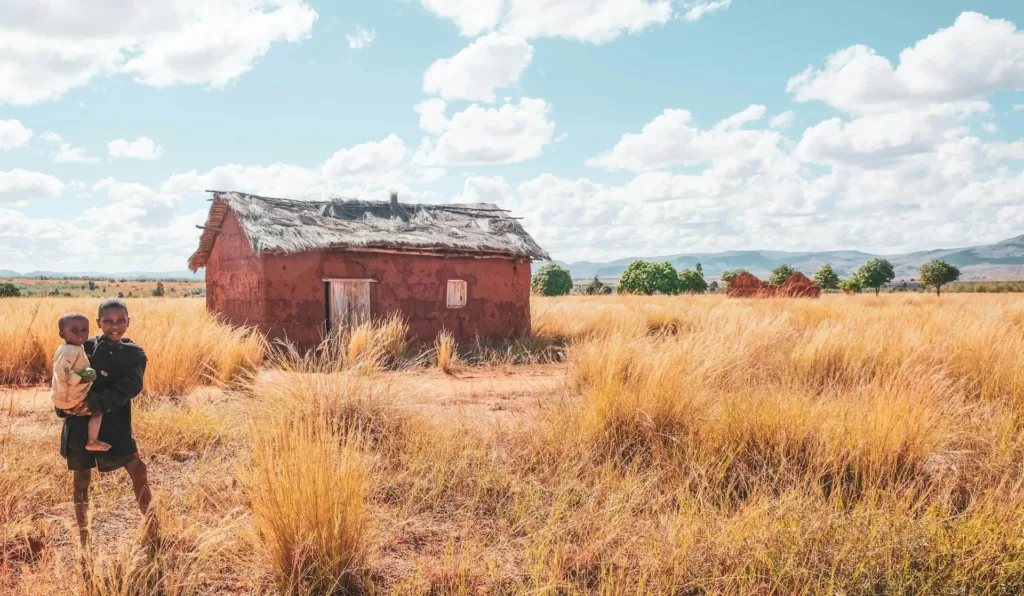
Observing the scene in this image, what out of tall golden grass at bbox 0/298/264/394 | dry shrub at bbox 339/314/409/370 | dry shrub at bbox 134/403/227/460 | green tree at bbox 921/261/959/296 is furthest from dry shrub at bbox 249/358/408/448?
green tree at bbox 921/261/959/296

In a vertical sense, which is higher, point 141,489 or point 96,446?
point 96,446

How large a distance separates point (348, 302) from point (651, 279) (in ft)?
175

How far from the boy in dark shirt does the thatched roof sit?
8.15 meters

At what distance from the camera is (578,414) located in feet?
16.3

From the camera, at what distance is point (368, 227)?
13.0 meters

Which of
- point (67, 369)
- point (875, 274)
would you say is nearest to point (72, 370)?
point (67, 369)

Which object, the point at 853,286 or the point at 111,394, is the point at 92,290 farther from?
the point at 111,394

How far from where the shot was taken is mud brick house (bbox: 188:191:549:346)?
11438 millimetres

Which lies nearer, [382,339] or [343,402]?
[343,402]

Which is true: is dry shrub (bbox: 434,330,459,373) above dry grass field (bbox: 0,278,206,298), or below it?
below

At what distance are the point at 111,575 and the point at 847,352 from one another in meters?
6.77

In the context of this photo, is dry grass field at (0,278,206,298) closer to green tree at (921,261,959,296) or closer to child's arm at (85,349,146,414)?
child's arm at (85,349,146,414)

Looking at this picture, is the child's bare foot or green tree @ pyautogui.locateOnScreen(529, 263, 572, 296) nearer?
the child's bare foot

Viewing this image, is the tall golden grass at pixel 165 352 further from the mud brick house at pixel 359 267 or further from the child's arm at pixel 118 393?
the child's arm at pixel 118 393
